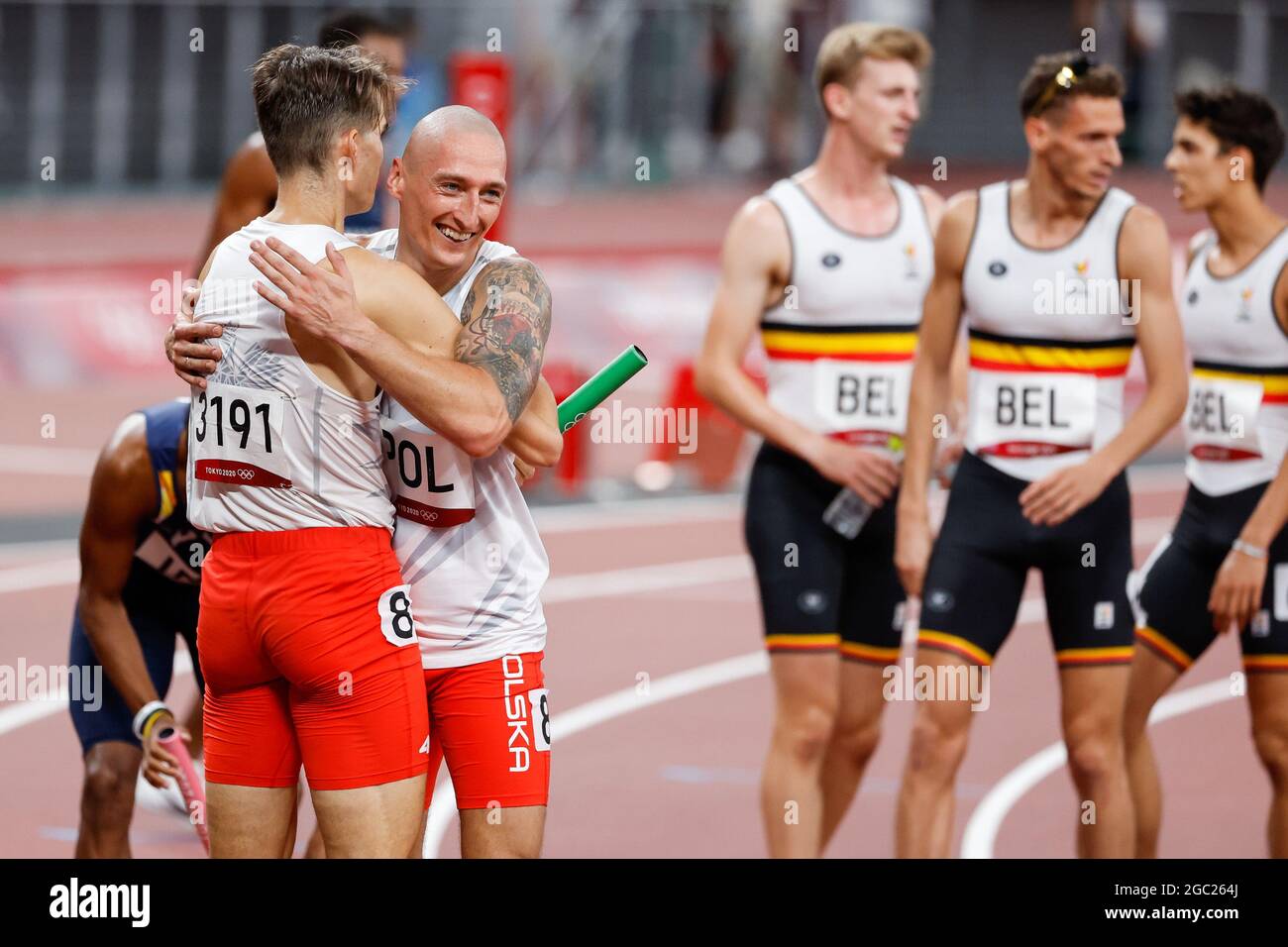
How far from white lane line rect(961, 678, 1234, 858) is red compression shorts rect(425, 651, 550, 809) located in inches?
113

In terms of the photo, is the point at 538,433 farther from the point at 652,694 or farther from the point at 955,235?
the point at 652,694

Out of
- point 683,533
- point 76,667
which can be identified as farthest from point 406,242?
point 683,533

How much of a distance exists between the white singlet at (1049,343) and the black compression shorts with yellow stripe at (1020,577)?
0.16 m

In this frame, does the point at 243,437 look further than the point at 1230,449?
No

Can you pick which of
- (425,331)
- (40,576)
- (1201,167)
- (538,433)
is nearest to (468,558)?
(538,433)

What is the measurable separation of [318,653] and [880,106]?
125 inches

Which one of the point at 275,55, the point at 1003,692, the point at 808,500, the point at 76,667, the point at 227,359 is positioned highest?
the point at 275,55

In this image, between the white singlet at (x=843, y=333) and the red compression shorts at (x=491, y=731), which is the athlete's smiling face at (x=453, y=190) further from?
the white singlet at (x=843, y=333)

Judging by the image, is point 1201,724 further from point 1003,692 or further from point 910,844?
point 910,844

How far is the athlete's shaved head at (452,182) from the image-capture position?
4.61 meters

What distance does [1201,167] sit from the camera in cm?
656

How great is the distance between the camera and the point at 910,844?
611 cm

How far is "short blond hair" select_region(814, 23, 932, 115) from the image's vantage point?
667 centimetres

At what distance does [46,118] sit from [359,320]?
2364 centimetres
